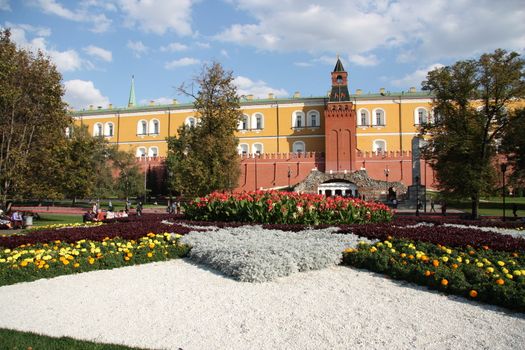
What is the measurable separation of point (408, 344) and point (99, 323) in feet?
11.4

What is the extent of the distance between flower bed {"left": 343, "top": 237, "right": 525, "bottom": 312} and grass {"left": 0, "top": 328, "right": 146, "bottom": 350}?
166 inches

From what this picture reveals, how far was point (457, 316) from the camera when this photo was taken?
5117mm

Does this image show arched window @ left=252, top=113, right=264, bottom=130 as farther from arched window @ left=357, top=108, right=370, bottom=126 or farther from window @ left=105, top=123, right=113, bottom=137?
window @ left=105, top=123, right=113, bottom=137

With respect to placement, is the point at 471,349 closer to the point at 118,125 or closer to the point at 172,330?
the point at 172,330

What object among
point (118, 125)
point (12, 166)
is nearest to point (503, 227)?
point (12, 166)

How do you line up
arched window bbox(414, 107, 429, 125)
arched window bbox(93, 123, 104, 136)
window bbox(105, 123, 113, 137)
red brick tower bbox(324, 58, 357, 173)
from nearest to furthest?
red brick tower bbox(324, 58, 357, 173) → arched window bbox(414, 107, 429, 125) → window bbox(105, 123, 113, 137) → arched window bbox(93, 123, 104, 136)

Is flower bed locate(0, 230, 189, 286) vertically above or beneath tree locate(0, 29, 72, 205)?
beneath

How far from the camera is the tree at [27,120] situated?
17953 millimetres

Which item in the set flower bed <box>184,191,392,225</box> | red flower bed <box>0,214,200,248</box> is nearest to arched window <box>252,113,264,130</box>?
flower bed <box>184,191,392,225</box>

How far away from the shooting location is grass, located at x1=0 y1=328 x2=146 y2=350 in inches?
161

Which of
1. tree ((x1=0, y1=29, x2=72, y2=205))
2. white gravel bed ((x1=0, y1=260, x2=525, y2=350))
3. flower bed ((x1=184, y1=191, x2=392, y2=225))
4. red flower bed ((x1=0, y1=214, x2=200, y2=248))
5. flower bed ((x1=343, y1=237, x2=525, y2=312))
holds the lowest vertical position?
white gravel bed ((x1=0, y1=260, x2=525, y2=350))

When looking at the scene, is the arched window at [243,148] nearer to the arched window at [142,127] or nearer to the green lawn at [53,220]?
the arched window at [142,127]

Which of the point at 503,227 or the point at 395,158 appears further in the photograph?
the point at 395,158

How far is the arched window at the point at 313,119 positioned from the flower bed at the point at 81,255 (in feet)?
154
